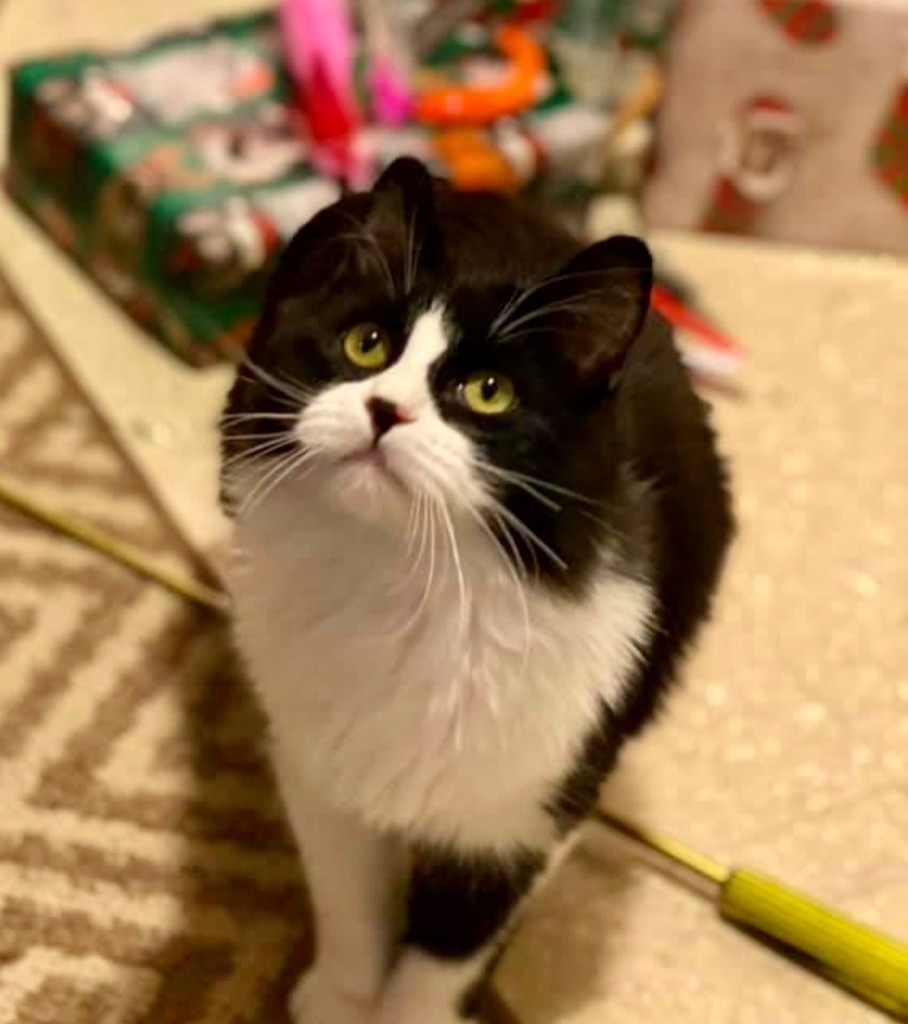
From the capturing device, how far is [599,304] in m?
0.77

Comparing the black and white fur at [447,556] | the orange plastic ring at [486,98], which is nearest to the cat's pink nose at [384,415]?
the black and white fur at [447,556]

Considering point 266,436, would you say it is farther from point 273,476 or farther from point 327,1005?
point 327,1005

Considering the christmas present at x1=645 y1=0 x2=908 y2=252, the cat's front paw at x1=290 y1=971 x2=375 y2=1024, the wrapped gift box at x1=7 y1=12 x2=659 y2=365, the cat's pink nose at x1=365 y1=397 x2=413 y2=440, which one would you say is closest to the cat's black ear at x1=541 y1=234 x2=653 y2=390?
the cat's pink nose at x1=365 y1=397 x2=413 y2=440

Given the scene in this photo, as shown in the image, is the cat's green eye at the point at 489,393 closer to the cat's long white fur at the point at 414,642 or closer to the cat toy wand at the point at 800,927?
Answer: the cat's long white fur at the point at 414,642

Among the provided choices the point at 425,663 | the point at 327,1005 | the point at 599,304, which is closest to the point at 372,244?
the point at 599,304

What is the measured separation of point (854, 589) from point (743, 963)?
1.40 feet

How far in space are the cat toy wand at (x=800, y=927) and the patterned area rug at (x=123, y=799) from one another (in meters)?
0.29

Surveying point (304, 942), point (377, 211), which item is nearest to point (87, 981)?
point (304, 942)

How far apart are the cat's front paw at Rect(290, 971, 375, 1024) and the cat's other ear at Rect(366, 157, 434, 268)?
21.0 inches

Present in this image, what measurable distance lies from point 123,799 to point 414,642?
16.6 inches

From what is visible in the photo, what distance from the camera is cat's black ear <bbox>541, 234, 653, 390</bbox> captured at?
0.76 meters

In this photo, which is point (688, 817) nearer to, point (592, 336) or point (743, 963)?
point (743, 963)

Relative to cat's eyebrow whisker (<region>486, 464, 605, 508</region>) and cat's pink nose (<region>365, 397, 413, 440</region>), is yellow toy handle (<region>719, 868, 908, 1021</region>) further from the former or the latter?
cat's pink nose (<region>365, 397, 413, 440</region>)

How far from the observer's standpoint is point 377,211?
0.81 m
